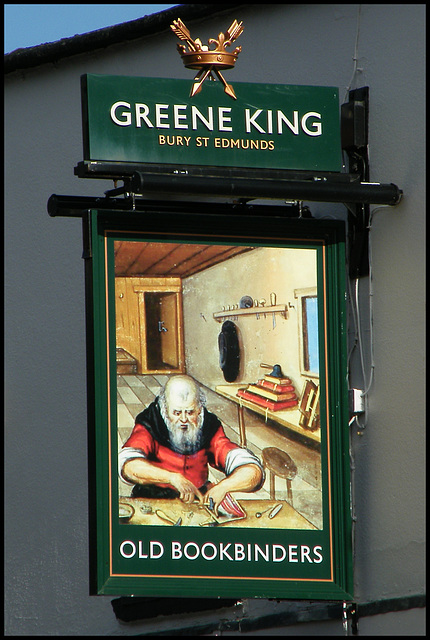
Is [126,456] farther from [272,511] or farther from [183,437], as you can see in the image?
[272,511]

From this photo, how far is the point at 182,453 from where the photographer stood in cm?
720

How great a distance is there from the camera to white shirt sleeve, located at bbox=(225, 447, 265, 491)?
7242 mm

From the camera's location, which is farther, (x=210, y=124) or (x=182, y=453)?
(x=210, y=124)

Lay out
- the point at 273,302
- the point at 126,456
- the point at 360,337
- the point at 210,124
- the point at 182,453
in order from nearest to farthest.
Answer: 1. the point at 126,456
2. the point at 182,453
3. the point at 210,124
4. the point at 273,302
5. the point at 360,337

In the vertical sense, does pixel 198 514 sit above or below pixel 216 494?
below

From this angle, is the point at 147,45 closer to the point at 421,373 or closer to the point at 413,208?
the point at 413,208

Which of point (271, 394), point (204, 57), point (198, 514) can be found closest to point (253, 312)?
point (271, 394)

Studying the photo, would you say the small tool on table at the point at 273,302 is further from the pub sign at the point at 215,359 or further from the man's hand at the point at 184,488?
the man's hand at the point at 184,488

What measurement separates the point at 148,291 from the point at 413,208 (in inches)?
64.6

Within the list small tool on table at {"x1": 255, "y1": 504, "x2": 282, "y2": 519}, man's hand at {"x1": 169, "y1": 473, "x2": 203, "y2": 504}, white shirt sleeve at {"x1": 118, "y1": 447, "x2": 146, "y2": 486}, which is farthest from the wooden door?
small tool on table at {"x1": 255, "y1": 504, "x2": 282, "y2": 519}

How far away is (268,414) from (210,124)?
1683mm

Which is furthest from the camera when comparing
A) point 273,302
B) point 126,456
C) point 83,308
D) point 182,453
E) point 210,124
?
point 83,308

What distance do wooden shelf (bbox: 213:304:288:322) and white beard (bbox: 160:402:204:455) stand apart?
625 millimetres

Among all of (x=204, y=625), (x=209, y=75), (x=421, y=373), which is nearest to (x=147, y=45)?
(x=209, y=75)
